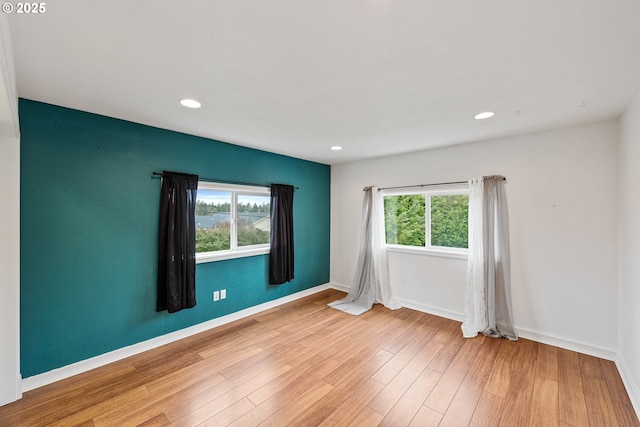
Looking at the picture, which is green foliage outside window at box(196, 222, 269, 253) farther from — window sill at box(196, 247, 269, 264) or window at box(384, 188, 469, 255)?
window at box(384, 188, 469, 255)

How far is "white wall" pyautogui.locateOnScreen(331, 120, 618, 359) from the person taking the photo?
2617 mm

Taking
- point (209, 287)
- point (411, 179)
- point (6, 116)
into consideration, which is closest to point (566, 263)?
point (411, 179)

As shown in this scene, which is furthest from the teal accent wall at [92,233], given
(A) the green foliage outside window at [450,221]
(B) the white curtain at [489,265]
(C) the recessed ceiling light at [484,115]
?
(B) the white curtain at [489,265]

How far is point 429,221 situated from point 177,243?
3315 mm

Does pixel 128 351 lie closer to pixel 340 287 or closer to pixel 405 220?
pixel 340 287

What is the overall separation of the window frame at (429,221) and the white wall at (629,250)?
1349 mm

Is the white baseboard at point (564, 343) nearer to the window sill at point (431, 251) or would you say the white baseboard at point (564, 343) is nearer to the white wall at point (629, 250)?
the white wall at point (629, 250)

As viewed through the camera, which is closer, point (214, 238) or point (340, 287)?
point (214, 238)

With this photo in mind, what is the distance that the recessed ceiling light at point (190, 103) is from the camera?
2.17m

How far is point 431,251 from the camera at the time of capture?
Result: 3.78 meters

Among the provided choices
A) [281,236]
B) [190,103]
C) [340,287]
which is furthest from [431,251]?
[190,103]

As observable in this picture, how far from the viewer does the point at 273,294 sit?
4.01 metres

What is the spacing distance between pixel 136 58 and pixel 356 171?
3.51 meters

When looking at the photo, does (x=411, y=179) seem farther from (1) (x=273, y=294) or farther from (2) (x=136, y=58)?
(2) (x=136, y=58)
